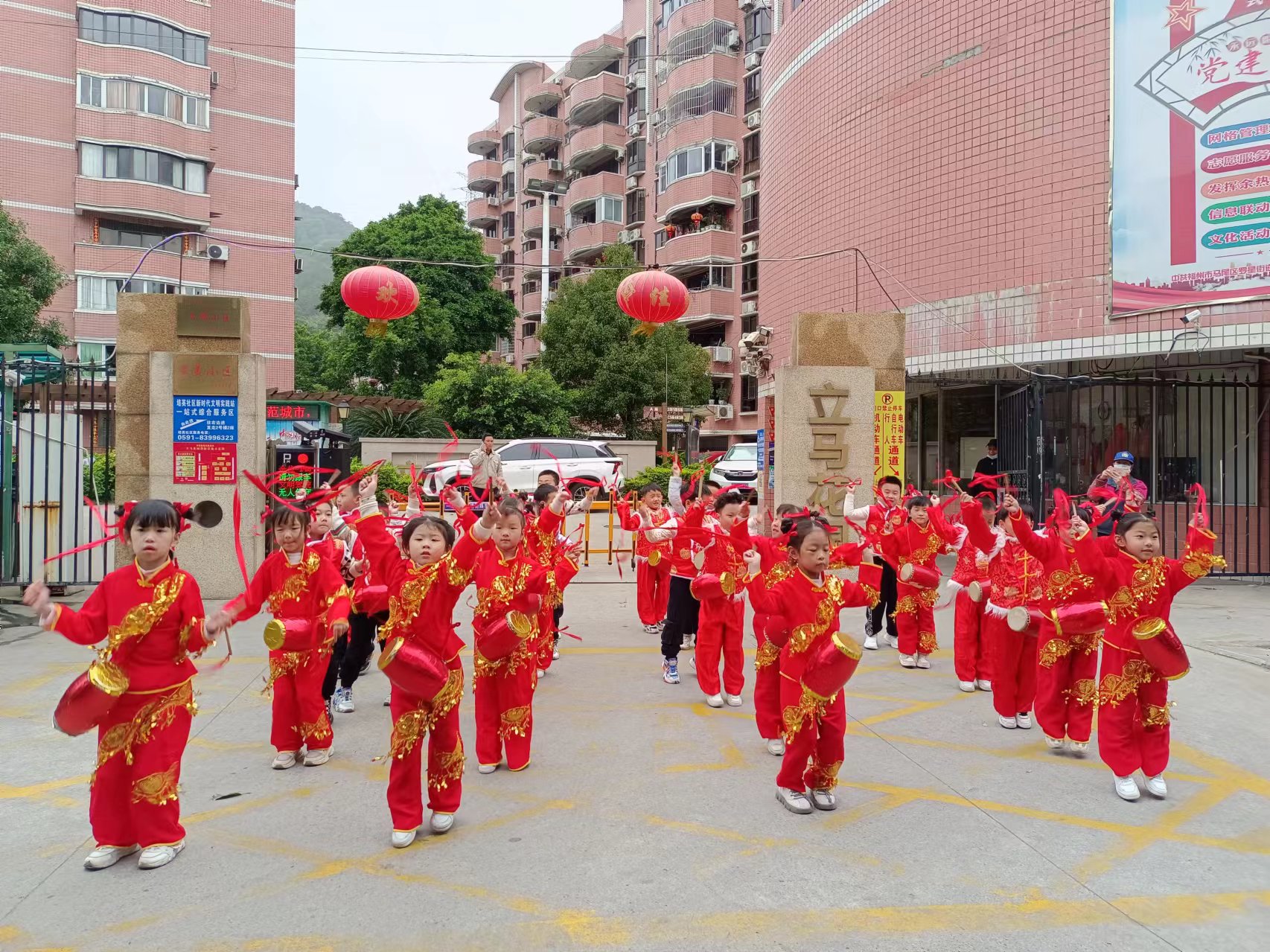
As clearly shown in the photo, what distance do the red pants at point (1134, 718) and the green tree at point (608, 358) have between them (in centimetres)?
2112

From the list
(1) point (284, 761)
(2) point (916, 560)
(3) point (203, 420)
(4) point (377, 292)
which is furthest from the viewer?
(3) point (203, 420)

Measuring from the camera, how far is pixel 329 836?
3.45 meters

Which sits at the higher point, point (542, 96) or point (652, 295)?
point (542, 96)

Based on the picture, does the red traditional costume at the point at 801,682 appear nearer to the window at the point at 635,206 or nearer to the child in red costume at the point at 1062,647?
the child in red costume at the point at 1062,647

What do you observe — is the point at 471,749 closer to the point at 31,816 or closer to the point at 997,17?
the point at 31,816

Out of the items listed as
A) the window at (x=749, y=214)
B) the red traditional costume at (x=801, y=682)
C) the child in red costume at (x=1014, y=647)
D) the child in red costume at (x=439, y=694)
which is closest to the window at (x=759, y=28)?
the window at (x=749, y=214)

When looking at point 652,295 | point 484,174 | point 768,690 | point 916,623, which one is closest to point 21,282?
point 652,295

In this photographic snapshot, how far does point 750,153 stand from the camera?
30531 mm

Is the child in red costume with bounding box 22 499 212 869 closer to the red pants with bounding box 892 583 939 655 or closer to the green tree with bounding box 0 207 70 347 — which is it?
the red pants with bounding box 892 583 939 655

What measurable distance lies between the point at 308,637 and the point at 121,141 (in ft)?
93.8

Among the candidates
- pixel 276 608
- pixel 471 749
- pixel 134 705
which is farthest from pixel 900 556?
pixel 134 705

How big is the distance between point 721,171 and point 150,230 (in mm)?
19646

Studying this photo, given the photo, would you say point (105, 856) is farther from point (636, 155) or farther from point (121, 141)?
point (636, 155)

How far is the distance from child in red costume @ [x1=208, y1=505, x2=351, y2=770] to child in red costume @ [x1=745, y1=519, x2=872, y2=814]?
83.7 inches
